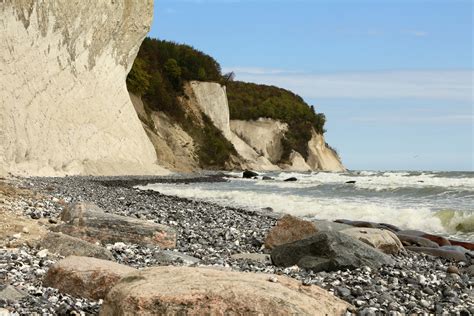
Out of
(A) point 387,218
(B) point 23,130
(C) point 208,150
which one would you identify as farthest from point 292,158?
(A) point 387,218

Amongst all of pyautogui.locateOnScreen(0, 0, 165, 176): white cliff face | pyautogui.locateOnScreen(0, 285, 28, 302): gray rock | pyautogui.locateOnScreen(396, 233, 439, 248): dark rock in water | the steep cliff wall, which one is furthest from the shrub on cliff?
pyautogui.locateOnScreen(0, 285, 28, 302): gray rock

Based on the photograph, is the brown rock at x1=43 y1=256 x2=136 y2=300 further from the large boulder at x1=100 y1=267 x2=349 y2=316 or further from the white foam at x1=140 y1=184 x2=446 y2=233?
the white foam at x1=140 y1=184 x2=446 y2=233

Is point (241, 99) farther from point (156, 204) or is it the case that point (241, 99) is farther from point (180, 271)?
point (180, 271)

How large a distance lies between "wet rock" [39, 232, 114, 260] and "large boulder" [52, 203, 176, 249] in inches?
45.5

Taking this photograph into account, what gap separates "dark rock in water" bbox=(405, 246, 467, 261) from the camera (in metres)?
8.76

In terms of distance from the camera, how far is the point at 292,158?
7362 centimetres

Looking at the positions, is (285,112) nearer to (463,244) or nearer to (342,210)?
(342,210)

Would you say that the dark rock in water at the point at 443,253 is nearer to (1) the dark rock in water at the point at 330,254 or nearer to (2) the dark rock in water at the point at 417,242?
(2) the dark rock in water at the point at 417,242

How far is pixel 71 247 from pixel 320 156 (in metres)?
73.8

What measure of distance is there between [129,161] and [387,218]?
21332mm

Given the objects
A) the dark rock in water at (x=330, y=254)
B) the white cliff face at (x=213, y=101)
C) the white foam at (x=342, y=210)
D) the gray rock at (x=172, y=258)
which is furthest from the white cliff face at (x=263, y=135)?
the dark rock in water at (x=330, y=254)

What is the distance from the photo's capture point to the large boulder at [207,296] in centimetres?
358

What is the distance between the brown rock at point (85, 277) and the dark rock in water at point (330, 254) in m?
2.57

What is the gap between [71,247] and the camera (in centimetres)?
670
